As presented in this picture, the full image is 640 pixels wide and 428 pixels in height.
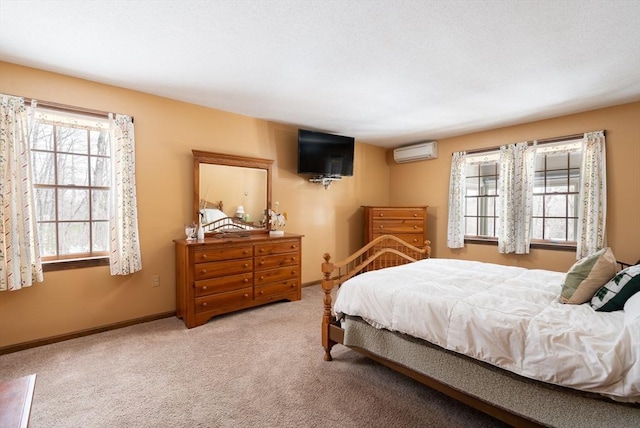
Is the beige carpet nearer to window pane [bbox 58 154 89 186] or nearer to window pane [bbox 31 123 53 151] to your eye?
window pane [bbox 58 154 89 186]

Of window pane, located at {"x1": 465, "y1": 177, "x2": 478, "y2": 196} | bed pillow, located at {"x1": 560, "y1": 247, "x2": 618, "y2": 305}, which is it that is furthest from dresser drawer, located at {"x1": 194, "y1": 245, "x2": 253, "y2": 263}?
window pane, located at {"x1": 465, "y1": 177, "x2": 478, "y2": 196}

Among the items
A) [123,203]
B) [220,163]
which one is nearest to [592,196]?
[220,163]

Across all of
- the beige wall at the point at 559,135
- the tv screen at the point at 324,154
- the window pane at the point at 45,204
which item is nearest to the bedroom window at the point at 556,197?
the beige wall at the point at 559,135

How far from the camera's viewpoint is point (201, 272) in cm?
321

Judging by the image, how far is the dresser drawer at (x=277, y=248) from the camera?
3.69m

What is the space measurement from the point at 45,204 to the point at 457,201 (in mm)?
5304

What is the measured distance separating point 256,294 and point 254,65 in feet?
8.48

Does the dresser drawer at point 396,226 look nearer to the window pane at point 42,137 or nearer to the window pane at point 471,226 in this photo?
the window pane at point 471,226

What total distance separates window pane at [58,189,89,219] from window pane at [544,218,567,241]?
5766 mm

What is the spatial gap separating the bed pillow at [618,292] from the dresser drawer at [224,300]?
317cm

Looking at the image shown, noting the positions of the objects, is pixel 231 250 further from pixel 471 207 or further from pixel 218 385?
pixel 471 207

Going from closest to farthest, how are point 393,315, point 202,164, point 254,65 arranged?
point 393,315
point 254,65
point 202,164

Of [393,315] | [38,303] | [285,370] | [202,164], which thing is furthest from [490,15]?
[38,303]

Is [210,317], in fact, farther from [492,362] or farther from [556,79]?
[556,79]
